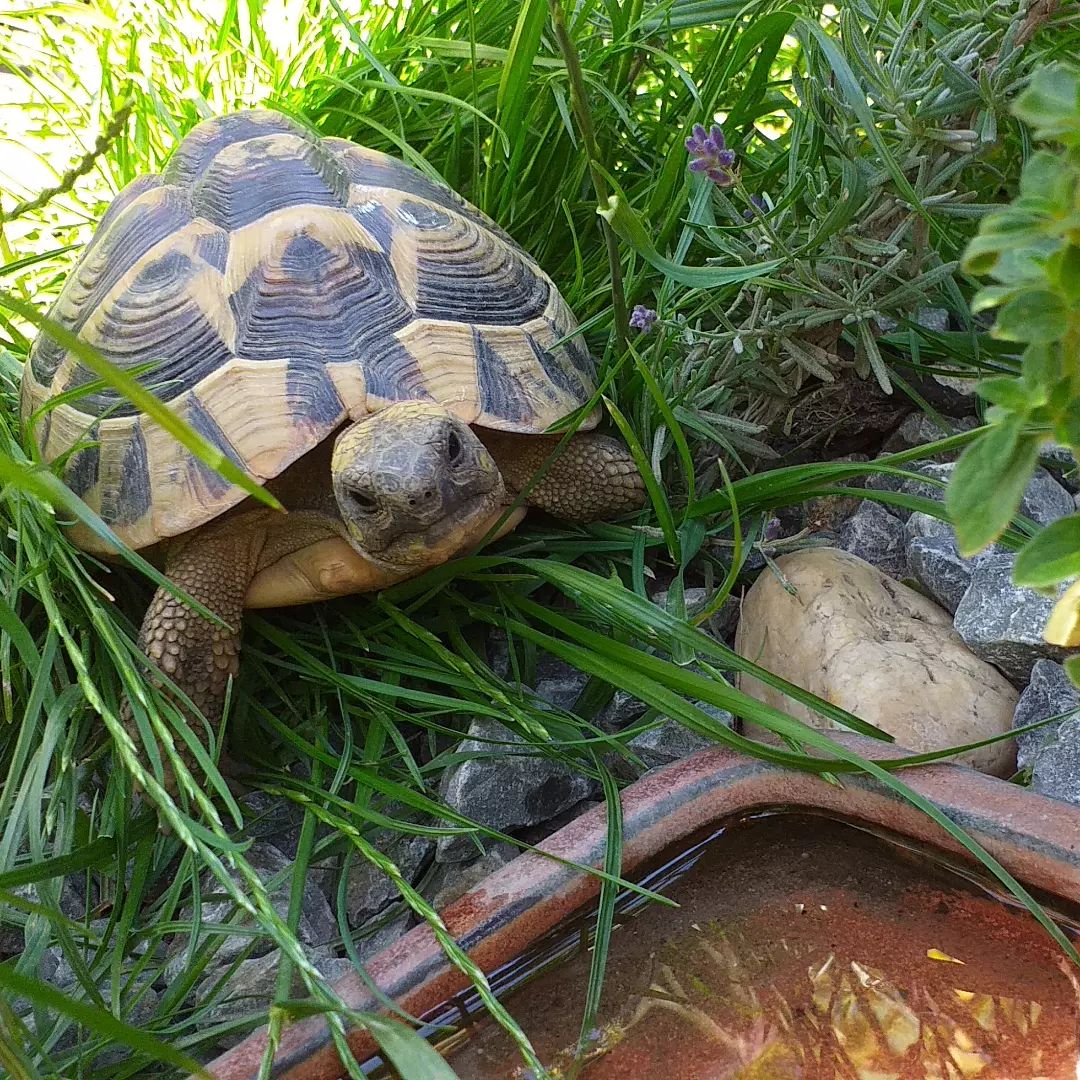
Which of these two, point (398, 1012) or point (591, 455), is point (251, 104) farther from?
point (398, 1012)

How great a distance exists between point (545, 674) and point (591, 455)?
36 cm

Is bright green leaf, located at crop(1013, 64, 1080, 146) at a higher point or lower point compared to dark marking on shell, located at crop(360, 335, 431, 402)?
higher

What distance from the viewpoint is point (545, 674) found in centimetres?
172

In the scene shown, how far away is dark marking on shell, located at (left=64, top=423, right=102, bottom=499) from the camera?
Answer: 1.69m

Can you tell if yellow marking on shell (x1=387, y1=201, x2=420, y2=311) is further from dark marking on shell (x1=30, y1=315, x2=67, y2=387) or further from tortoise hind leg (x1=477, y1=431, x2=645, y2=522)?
dark marking on shell (x1=30, y1=315, x2=67, y2=387)

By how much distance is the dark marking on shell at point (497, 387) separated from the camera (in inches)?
65.4

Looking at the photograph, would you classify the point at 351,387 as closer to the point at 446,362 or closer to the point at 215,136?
the point at 446,362

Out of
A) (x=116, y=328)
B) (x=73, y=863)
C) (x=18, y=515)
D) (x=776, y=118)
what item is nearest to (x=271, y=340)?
(x=116, y=328)

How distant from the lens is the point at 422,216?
71.2 inches

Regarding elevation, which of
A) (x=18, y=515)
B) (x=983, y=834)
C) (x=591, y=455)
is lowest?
(x=983, y=834)

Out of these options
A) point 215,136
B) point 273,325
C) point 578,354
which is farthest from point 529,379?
point 215,136

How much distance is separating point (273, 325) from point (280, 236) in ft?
0.51

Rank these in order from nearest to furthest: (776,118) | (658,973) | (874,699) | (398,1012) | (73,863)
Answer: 1. (398,1012)
2. (658,973)
3. (73,863)
4. (874,699)
5. (776,118)

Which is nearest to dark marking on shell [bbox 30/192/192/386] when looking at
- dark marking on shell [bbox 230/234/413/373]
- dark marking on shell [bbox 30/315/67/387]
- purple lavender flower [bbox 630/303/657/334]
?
dark marking on shell [bbox 30/315/67/387]
